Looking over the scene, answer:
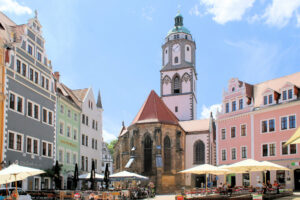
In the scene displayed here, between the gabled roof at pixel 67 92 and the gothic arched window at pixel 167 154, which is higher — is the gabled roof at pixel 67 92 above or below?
above

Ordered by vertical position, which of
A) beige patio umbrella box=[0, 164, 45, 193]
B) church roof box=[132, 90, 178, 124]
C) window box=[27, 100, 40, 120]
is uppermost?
church roof box=[132, 90, 178, 124]

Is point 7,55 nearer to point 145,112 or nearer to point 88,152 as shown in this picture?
point 88,152

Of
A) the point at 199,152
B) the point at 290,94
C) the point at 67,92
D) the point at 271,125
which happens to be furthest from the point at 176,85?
the point at 290,94

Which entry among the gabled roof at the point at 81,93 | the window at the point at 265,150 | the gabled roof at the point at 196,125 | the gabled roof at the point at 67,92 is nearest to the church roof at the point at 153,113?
the gabled roof at the point at 196,125

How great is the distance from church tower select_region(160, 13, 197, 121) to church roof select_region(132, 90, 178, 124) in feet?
35.0

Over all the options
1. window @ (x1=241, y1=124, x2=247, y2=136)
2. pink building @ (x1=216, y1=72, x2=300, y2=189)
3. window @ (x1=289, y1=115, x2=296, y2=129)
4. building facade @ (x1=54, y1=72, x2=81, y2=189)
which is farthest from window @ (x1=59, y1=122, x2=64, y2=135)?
window @ (x1=289, y1=115, x2=296, y2=129)

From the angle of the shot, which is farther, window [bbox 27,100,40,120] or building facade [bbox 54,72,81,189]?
building facade [bbox 54,72,81,189]

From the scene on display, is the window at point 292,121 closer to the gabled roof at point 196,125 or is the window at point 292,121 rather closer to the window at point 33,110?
the gabled roof at point 196,125

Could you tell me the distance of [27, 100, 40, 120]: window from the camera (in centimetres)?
3189

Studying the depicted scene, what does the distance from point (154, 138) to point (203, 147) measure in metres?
8.45

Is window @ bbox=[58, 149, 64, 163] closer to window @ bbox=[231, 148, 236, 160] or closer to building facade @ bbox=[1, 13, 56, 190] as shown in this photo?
building facade @ bbox=[1, 13, 56, 190]

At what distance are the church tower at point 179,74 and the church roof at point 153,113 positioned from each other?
1067 cm

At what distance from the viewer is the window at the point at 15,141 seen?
2881 centimetres

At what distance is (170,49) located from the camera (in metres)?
68.6
